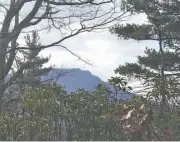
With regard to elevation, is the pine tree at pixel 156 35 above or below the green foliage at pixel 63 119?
above

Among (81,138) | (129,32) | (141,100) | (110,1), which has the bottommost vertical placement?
(81,138)

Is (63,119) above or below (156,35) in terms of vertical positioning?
below

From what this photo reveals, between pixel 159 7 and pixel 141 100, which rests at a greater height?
pixel 159 7

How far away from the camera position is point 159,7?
19391 mm

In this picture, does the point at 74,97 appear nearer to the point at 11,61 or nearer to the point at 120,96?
the point at 120,96

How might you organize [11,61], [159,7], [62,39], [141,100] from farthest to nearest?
[159,7]
[11,61]
[62,39]
[141,100]

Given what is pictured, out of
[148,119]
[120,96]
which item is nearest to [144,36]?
[120,96]

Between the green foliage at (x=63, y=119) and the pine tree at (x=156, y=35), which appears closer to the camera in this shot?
the green foliage at (x=63, y=119)

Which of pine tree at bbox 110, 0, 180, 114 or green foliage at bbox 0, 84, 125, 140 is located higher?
pine tree at bbox 110, 0, 180, 114

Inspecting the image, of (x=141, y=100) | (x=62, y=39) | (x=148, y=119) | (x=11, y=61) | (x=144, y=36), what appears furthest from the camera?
(x=144, y=36)

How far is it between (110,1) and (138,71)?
30.8 ft

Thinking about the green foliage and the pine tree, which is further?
the pine tree

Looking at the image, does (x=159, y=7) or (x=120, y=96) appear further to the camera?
(x=159, y=7)

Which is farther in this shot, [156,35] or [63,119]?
[156,35]
